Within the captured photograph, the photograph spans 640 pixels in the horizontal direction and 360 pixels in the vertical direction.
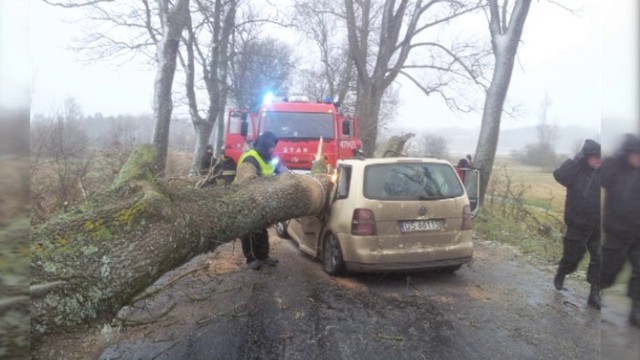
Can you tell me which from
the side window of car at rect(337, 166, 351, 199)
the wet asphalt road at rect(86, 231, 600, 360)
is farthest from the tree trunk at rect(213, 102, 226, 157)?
the side window of car at rect(337, 166, 351, 199)

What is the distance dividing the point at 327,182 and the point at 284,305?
1939 millimetres

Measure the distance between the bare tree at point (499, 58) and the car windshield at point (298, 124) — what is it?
7542 mm

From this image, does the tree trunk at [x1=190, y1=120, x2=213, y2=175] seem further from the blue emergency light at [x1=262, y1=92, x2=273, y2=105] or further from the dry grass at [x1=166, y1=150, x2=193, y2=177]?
the dry grass at [x1=166, y1=150, x2=193, y2=177]

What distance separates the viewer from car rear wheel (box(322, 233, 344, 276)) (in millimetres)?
5195

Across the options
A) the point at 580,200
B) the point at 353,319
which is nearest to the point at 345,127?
the point at 353,319

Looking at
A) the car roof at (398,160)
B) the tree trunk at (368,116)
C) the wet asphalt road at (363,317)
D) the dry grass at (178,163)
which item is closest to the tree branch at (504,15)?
the wet asphalt road at (363,317)

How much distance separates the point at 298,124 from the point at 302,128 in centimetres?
13

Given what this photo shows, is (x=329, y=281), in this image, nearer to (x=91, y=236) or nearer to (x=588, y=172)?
(x=91, y=236)

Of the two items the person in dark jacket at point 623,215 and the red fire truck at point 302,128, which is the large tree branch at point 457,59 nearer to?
the red fire truck at point 302,128

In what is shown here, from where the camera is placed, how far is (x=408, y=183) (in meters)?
5.09

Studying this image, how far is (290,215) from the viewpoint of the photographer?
5066mm

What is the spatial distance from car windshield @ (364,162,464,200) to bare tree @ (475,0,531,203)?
2.55m

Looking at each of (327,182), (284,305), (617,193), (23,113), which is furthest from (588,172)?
(327,182)

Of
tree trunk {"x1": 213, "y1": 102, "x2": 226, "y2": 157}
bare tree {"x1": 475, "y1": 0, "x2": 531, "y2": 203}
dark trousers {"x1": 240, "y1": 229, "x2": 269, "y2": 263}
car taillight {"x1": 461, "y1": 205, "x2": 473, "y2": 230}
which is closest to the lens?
bare tree {"x1": 475, "y1": 0, "x2": 531, "y2": 203}
